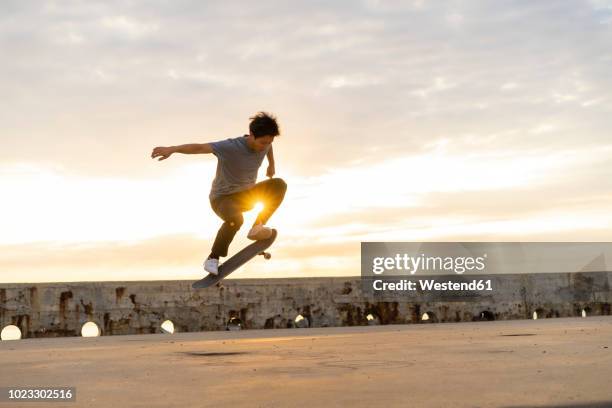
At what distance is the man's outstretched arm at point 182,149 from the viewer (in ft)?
19.4

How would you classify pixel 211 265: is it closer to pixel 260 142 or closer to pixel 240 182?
pixel 240 182

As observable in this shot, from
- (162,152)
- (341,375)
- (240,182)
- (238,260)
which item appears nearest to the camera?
(162,152)

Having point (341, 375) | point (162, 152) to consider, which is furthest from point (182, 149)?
point (341, 375)

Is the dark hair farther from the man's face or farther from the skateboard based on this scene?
the skateboard

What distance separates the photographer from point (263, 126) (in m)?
6.20

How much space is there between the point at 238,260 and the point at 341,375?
61.8 inches

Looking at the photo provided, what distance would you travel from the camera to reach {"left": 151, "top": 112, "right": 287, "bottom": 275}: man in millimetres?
6203

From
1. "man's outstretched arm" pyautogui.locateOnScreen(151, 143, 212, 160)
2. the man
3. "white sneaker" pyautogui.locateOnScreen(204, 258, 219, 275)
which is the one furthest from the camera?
"white sneaker" pyautogui.locateOnScreen(204, 258, 219, 275)

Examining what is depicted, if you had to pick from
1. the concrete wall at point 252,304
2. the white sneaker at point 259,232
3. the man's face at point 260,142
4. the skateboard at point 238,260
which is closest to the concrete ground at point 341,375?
the skateboard at point 238,260

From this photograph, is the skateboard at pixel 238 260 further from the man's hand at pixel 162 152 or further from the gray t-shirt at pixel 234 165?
the man's hand at pixel 162 152

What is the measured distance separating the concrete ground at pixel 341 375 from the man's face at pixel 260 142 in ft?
6.09

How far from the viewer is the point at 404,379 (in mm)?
6539

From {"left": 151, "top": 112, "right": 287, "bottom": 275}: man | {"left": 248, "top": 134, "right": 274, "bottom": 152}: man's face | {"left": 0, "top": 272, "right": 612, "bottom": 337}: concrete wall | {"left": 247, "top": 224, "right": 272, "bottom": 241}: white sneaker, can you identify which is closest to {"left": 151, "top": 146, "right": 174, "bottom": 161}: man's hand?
{"left": 151, "top": 112, "right": 287, "bottom": 275}: man

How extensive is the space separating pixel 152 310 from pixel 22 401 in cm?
1399
